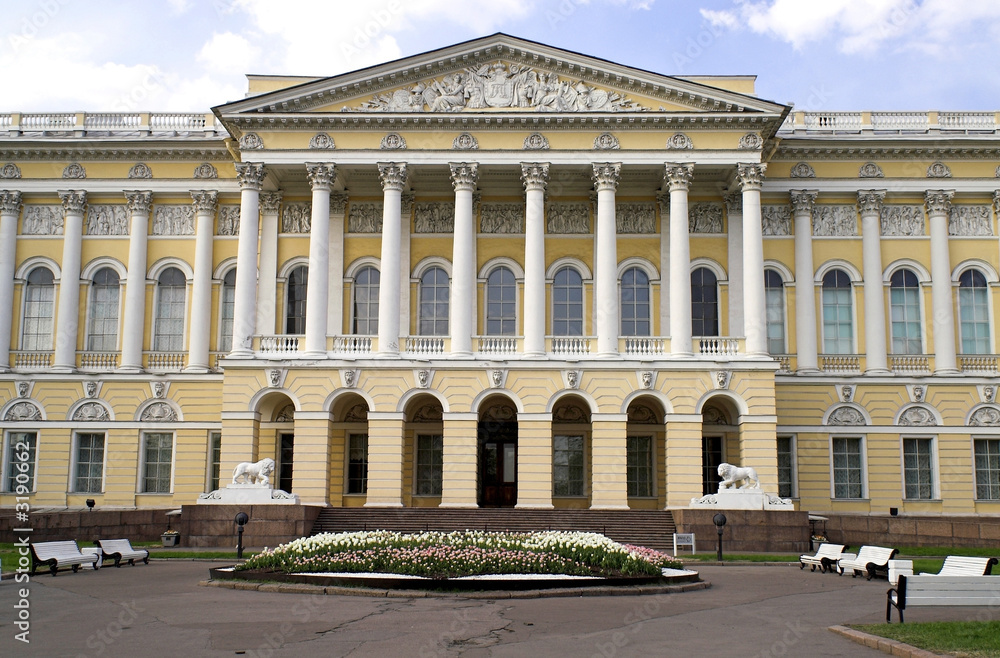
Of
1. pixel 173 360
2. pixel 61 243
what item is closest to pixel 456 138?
pixel 173 360

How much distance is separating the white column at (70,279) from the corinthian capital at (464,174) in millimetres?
15943

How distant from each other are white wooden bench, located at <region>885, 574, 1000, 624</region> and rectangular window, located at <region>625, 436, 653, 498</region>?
24767mm

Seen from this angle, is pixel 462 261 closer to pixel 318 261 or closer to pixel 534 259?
pixel 534 259

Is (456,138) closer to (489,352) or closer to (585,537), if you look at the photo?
(489,352)

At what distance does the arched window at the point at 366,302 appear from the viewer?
4141cm

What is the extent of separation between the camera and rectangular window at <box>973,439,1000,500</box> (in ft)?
133

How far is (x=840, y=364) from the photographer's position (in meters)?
41.5

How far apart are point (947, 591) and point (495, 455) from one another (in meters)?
26.0

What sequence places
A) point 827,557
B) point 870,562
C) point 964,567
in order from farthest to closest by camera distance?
point 827,557, point 870,562, point 964,567

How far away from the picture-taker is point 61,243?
43.2 metres

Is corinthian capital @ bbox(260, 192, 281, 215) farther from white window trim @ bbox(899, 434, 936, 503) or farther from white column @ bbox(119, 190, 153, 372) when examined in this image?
white window trim @ bbox(899, 434, 936, 503)

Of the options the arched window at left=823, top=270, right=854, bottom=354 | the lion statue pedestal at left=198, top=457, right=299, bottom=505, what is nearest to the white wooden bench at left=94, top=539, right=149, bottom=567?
the lion statue pedestal at left=198, top=457, right=299, bottom=505

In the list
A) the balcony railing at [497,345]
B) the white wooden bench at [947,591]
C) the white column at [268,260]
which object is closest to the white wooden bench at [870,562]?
the white wooden bench at [947,591]

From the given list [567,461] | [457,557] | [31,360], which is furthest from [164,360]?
[457,557]
